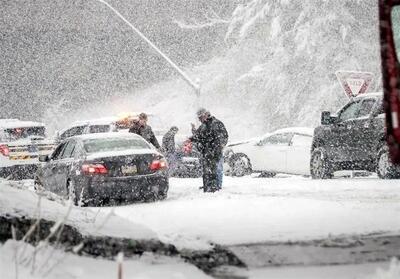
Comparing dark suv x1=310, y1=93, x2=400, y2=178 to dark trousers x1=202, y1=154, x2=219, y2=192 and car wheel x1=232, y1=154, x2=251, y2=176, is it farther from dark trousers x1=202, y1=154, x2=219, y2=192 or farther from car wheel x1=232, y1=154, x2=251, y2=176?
car wheel x1=232, y1=154, x2=251, y2=176

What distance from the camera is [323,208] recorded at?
392 inches

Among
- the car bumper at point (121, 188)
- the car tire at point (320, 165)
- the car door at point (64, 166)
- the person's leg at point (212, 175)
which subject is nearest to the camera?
the car bumper at point (121, 188)

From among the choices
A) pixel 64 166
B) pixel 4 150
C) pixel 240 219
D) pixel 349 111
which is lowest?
pixel 240 219

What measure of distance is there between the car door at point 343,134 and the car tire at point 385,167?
78cm

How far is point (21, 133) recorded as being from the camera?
22.1 m

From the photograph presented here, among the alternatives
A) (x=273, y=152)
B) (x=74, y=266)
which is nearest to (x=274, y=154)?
(x=273, y=152)

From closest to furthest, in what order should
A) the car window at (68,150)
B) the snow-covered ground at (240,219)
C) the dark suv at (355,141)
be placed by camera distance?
the snow-covered ground at (240,219) → the car window at (68,150) → the dark suv at (355,141)

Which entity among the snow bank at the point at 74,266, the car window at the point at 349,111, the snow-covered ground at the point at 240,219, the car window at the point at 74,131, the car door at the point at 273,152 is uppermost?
the car window at the point at 74,131

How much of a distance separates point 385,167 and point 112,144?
18.4ft

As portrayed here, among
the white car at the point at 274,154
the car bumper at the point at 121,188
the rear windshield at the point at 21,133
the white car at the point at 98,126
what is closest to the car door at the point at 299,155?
the white car at the point at 274,154

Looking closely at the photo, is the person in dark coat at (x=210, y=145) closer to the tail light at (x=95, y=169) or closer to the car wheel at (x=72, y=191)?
the tail light at (x=95, y=169)

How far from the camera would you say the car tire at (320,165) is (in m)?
15.4

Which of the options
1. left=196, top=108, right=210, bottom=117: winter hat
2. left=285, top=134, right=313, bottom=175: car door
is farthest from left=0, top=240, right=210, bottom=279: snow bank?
left=285, top=134, right=313, bottom=175: car door

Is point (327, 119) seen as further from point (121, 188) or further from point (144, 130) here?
point (121, 188)
